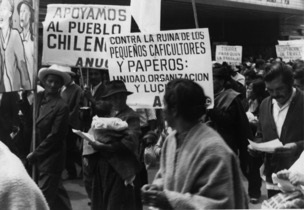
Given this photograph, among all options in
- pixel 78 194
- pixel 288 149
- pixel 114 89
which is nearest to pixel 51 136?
pixel 114 89

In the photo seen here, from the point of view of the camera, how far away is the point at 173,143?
289 centimetres

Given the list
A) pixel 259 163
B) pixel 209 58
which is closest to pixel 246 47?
pixel 259 163

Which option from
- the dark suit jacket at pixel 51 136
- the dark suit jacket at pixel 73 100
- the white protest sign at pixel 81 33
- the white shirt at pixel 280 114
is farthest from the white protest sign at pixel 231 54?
the white shirt at pixel 280 114

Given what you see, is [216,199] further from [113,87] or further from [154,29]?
[154,29]

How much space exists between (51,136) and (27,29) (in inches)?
41.4

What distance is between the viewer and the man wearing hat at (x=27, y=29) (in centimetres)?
541

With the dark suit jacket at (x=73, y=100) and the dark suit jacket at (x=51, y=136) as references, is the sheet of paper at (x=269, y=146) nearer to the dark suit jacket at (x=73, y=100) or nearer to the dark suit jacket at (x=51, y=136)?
the dark suit jacket at (x=51, y=136)

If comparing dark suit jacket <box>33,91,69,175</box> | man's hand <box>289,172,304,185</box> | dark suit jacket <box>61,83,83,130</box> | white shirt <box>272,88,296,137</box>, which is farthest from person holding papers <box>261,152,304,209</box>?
dark suit jacket <box>61,83,83,130</box>

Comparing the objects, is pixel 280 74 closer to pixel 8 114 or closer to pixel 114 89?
pixel 114 89

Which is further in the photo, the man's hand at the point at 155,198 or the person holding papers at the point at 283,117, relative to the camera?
the person holding papers at the point at 283,117

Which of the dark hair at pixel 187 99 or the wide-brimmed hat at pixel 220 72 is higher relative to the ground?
the wide-brimmed hat at pixel 220 72

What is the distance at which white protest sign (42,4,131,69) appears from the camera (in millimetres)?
6258

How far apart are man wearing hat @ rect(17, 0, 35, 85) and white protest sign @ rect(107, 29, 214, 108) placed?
0.82 meters

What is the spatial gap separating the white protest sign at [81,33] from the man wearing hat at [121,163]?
1.49 metres
